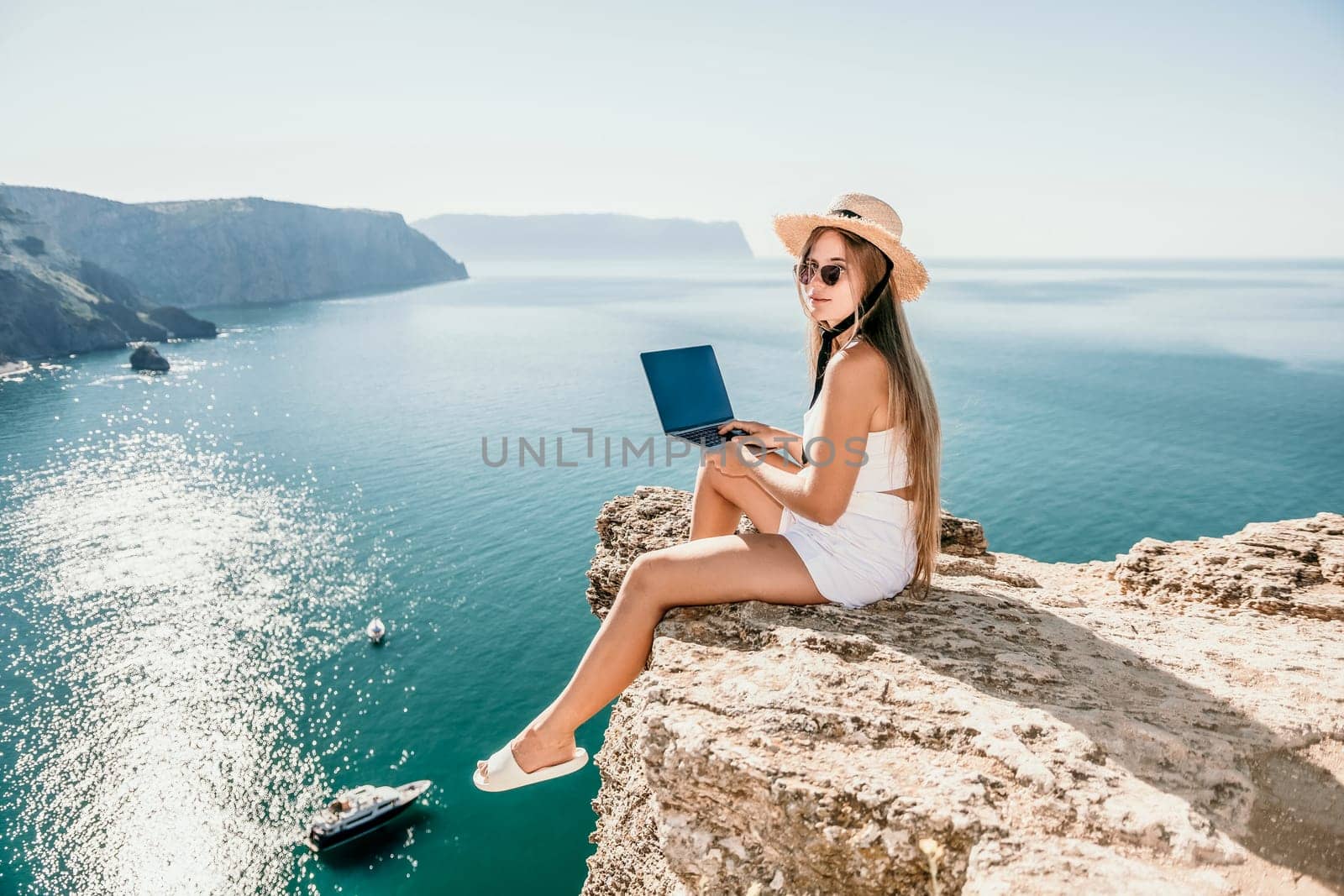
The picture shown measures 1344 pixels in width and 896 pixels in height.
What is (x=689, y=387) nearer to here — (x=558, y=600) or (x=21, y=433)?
(x=558, y=600)

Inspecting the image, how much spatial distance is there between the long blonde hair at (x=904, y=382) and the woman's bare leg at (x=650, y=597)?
0.80m

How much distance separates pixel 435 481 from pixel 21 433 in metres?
42.0

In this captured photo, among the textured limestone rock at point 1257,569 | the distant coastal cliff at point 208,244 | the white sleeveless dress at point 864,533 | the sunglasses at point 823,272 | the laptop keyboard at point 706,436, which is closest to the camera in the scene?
the white sleeveless dress at point 864,533

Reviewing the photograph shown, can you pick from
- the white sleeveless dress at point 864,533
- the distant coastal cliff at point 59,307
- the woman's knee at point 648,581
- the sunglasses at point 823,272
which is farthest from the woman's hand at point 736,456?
the distant coastal cliff at point 59,307

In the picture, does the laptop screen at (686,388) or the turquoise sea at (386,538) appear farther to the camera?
the turquoise sea at (386,538)

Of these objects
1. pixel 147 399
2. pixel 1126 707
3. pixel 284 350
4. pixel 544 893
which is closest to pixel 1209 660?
pixel 1126 707

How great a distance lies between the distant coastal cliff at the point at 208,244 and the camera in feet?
476

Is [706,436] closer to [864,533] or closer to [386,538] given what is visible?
[864,533]

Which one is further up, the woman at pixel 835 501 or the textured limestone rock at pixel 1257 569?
the woman at pixel 835 501

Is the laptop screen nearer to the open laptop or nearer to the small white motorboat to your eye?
the open laptop

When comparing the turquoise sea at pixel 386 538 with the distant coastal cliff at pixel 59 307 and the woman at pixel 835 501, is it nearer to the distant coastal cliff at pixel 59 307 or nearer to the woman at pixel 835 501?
the woman at pixel 835 501

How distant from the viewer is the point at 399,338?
105 meters

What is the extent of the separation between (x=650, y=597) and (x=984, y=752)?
1796 mm

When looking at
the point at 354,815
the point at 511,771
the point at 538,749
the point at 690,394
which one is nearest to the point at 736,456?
the point at 690,394
